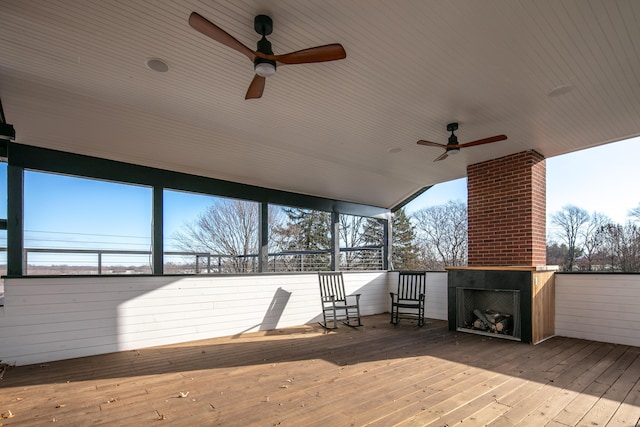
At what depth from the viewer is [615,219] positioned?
8.51 metres

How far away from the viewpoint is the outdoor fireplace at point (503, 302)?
4.52 meters

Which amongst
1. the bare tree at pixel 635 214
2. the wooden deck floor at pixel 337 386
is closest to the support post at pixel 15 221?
the wooden deck floor at pixel 337 386

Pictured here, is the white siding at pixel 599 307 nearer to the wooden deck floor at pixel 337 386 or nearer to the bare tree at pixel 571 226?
the wooden deck floor at pixel 337 386

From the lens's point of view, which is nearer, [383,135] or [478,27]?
[478,27]

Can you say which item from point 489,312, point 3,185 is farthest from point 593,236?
point 3,185

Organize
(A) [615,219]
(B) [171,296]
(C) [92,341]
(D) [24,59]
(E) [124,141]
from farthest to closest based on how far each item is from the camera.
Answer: (A) [615,219] < (B) [171,296] < (E) [124,141] < (C) [92,341] < (D) [24,59]

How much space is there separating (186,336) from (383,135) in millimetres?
3802

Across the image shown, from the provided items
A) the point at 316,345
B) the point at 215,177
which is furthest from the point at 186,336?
the point at 215,177

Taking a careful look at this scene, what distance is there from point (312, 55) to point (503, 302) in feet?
15.0

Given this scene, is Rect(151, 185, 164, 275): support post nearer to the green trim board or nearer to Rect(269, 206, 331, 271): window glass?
the green trim board

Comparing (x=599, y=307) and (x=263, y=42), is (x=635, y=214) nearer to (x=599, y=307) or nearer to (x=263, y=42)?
(x=599, y=307)

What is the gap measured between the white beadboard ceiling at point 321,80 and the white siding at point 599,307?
189 centimetres

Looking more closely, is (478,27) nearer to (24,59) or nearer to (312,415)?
(312,415)

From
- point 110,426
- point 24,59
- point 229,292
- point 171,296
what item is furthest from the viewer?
point 229,292
